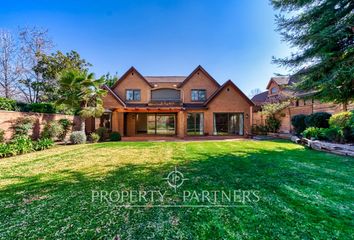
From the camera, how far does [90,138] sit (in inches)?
624

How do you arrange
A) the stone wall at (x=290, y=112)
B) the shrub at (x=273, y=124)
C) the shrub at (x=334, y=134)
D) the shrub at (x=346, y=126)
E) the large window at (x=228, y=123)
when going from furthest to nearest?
1. the large window at (x=228, y=123)
2. the shrub at (x=273, y=124)
3. the stone wall at (x=290, y=112)
4. the shrub at (x=334, y=134)
5. the shrub at (x=346, y=126)

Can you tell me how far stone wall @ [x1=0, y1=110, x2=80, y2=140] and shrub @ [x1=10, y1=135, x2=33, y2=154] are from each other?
482mm

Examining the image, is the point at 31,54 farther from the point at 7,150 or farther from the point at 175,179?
the point at 175,179

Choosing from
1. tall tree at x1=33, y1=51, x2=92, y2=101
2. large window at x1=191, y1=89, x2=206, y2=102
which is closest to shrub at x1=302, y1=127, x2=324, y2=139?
large window at x1=191, y1=89, x2=206, y2=102

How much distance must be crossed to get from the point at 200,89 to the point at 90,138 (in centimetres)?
1364

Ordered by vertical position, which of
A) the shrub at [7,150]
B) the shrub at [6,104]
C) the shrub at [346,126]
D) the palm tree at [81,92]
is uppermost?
the palm tree at [81,92]

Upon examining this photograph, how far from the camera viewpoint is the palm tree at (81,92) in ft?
43.0

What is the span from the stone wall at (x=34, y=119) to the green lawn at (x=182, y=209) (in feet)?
17.3

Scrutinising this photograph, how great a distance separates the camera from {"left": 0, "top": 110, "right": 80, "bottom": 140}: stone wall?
33.8ft

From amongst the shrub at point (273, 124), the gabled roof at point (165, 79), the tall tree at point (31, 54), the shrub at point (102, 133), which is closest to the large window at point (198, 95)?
the gabled roof at point (165, 79)

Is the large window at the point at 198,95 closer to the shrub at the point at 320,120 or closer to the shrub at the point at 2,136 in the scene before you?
the shrub at the point at 320,120

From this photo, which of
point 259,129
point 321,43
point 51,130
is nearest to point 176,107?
point 259,129

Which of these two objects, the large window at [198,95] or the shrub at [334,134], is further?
the large window at [198,95]

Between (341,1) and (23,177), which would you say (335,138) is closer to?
(341,1)
